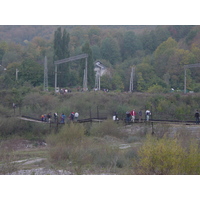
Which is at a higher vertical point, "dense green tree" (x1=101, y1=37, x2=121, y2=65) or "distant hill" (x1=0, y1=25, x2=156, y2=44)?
"distant hill" (x1=0, y1=25, x2=156, y2=44)

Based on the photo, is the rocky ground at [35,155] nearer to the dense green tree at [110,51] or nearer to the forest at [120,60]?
the forest at [120,60]

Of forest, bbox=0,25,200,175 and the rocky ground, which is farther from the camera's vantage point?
the rocky ground

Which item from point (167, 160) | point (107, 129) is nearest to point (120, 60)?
point (107, 129)

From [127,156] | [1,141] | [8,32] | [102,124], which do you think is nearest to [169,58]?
[102,124]

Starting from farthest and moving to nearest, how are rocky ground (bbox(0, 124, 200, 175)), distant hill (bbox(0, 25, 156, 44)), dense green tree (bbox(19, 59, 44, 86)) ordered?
distant hill (bbox(0, 25, 156, 44)) < dense green tree (bbox(19, 59, 44, 86)) < rocky ground (bbox(0, 124, 200, 175))

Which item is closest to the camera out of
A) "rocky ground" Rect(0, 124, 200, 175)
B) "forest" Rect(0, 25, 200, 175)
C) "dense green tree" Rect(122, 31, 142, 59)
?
"forest" Rect(0, 25, 200, 175)

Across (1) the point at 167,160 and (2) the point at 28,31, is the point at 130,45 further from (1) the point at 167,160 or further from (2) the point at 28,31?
(1) the point at 167,160

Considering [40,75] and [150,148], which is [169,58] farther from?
[150,148]

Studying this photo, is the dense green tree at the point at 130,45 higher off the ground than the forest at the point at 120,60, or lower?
higher

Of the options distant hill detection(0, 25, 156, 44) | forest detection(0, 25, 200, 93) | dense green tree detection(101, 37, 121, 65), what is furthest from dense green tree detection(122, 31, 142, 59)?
distant hill detection(0, 25, 156, 44)

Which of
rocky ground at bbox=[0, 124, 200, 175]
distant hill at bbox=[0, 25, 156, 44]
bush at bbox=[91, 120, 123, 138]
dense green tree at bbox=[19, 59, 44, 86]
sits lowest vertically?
rocky ground at bbox=[0, 124, 200, 175]

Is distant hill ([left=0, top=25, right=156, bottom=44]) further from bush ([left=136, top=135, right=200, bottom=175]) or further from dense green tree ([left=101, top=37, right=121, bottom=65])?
bush ([left=136, top=135, right=200, bottom=175])

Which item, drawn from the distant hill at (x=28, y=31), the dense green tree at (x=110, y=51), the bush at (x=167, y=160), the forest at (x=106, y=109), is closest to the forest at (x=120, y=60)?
the dense green tree at (x=110, y=51)

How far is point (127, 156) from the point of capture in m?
21.1
